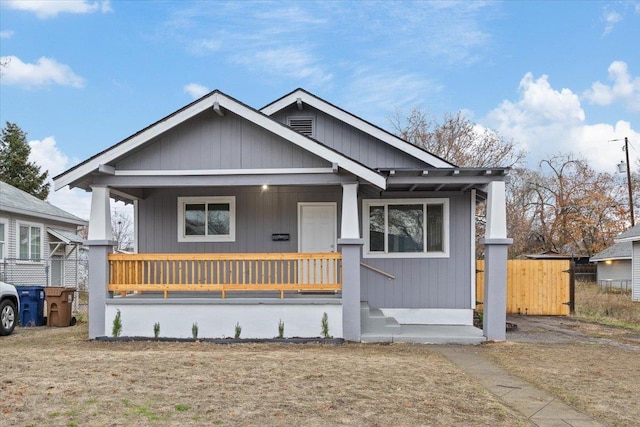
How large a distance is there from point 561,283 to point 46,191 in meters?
32.3

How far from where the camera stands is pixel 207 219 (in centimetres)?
1190

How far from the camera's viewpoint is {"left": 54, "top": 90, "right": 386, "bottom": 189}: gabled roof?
9.64 meters

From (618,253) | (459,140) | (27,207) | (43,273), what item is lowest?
(43,273)

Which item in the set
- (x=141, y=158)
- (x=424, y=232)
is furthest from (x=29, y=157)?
(x=424, y=232)

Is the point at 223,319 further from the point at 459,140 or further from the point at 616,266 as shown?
the point at 616,266

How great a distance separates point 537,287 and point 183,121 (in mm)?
11162

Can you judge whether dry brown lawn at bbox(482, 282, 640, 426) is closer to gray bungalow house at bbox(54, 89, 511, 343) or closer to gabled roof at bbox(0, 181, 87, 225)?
gray bungalow house at bbox(54, 89, 511, 343)

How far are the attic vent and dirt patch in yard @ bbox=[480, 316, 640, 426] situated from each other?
248 inches

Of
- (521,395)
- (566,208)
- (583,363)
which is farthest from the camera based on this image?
(566,208)

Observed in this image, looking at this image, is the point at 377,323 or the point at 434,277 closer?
the point at 377,323

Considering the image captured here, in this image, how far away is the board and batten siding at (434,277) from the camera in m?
11.6

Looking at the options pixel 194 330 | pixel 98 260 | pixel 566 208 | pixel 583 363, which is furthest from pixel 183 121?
pixel 566 208

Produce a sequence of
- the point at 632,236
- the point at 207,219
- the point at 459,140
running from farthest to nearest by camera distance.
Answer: the point at 459,140
the point at 632,236
the point at 207,219

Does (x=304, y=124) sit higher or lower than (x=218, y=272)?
higher
